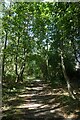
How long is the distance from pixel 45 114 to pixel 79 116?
838 millimetres

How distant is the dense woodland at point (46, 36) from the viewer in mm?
5938

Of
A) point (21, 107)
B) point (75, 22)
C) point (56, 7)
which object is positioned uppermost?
point (56, 7)

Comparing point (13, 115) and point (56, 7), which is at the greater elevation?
point (56, 7)

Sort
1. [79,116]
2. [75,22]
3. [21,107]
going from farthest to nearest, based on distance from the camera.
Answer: [21,107], [75,22], [79,116]

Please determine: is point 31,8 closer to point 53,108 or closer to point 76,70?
point 53,108

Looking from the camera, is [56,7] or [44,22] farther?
[44,22]

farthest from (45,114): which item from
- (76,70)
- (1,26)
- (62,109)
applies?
(76,70)

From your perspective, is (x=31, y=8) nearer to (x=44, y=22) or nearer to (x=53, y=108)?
(x=44, y=22)

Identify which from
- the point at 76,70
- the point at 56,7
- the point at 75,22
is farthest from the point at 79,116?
the point at 76,70

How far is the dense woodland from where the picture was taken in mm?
5938

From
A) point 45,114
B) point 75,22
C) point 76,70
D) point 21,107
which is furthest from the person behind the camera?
point 76,70

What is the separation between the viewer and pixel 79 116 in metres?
5.05

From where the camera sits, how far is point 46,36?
785cm

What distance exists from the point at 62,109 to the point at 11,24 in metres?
3.69
